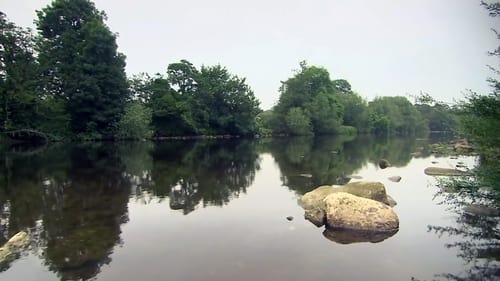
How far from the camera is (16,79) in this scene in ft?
146

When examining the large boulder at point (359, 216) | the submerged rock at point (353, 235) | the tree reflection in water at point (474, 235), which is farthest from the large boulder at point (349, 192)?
the tree reflection in water at point (474, 235)

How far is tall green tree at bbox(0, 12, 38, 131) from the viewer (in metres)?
43.8

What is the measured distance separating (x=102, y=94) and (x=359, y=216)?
4928 centimetres

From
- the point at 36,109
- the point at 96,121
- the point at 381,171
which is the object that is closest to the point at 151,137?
the point at 96,121

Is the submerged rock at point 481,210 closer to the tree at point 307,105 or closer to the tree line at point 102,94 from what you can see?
the tree line at point 102,94

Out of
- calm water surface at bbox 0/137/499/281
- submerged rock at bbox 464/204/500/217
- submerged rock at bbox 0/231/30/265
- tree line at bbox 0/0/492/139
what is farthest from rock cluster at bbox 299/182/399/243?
tree line at bbox 0/0/492/139

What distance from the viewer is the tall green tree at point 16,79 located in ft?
144

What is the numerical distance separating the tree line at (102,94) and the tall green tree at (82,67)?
14 centimetres

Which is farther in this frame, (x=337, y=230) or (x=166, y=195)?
(x=166, y=195)

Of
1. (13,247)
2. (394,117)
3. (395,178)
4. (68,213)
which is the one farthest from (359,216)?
(394,117)

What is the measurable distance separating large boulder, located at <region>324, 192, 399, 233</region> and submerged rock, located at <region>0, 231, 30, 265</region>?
334 inches

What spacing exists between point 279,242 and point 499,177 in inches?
215

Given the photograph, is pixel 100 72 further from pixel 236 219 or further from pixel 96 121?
pixel 236 219

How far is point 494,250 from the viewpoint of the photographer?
9164mm
